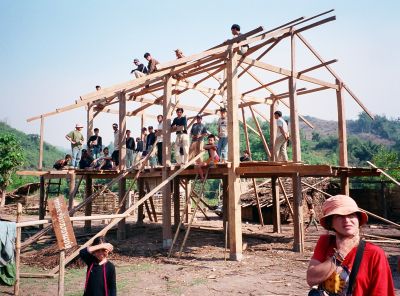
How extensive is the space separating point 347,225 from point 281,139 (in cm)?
971

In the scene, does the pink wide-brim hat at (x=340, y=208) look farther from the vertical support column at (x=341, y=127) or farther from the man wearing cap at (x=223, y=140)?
the vertical support column at (x=341, y=127)

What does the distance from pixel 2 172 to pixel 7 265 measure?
24.3 m

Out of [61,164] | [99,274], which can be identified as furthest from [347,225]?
[61,164]

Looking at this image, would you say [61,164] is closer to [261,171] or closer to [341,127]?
[261,171]

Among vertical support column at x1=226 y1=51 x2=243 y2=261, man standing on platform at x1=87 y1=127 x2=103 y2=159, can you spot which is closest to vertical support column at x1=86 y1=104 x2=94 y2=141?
man standing on platform at x1=87 y1=127 x2=103 y2=159

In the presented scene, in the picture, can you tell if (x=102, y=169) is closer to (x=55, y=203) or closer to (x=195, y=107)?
(x=195, y=107)

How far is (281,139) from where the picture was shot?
11836mm

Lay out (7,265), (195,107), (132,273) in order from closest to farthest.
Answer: (7,265), (132,273), (195,107)

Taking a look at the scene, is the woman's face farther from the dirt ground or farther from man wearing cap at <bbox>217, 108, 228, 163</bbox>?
man wearing cap at <bbox>217, 108, 228, 163</bbox>

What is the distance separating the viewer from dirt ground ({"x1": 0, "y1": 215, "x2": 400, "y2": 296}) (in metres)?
7.43

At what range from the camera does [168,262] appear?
9.90 metres

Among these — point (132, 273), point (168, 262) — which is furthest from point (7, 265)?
point (168, 262)

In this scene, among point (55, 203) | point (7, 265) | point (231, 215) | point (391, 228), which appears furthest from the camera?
point (391, 228)

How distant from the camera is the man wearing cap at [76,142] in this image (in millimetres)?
13820
